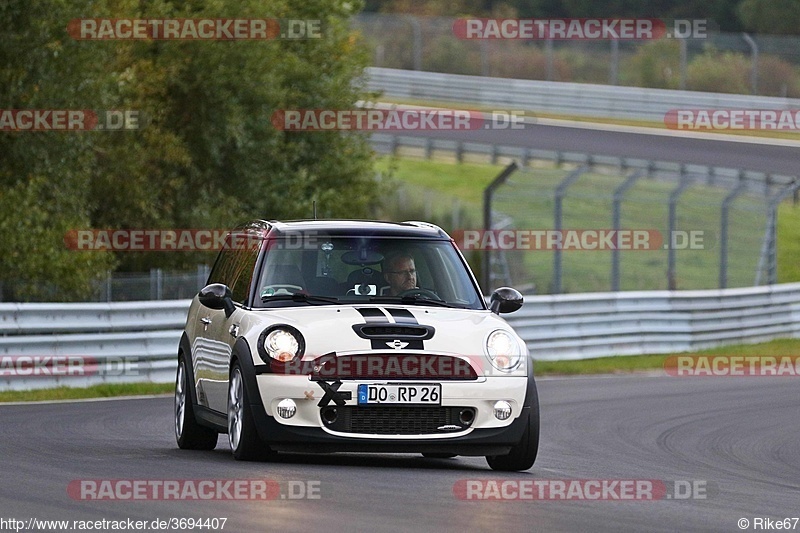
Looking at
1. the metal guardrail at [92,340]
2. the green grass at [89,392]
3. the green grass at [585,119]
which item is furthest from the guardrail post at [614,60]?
the green grass at [89,392]

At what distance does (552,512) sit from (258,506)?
141 centimetres

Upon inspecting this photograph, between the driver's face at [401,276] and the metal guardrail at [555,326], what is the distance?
25.8 feet

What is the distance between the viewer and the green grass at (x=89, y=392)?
17219 millimetres

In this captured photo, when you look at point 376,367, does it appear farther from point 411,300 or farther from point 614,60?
point 614,60

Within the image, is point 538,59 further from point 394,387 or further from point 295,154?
point 394,387

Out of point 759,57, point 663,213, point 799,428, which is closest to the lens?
point 799,428

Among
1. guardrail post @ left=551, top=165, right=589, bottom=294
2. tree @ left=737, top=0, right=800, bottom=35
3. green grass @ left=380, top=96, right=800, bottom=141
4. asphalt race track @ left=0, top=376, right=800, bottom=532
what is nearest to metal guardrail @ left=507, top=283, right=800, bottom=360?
guardrail post @ left=551, top=165, right=589, bottom=294

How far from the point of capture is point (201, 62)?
26.9 m

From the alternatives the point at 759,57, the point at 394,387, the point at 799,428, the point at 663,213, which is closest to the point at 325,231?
the point at 394,387

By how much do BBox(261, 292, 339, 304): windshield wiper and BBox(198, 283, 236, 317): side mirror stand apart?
0.33 metres

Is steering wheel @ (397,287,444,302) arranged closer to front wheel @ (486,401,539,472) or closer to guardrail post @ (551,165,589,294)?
front wheel @ (486,401,539,472)

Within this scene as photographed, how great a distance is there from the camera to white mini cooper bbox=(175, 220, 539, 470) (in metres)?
9.87

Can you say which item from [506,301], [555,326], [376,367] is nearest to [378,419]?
[376,367]

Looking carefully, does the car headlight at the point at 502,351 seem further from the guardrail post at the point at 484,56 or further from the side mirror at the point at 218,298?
the guardrail post at the point at 484,56
